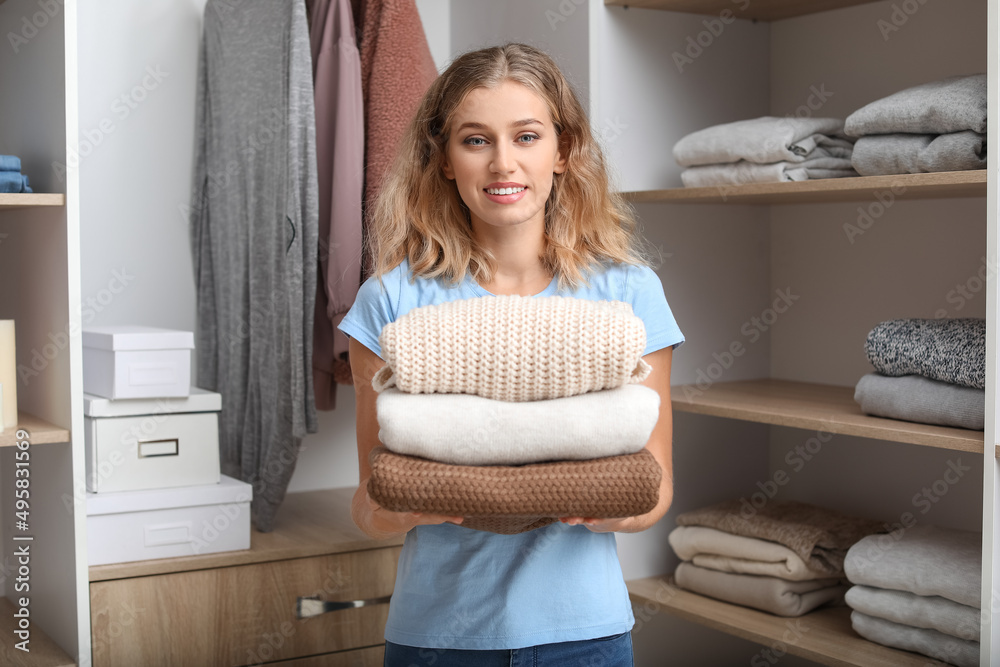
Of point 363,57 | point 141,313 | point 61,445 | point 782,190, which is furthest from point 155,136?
point 782,190

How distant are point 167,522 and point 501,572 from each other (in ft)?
2.61

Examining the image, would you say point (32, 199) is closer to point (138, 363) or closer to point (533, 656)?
point (138, 363)

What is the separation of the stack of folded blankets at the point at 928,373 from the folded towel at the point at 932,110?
0.30 metres

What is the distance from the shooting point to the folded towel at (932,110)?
138cm

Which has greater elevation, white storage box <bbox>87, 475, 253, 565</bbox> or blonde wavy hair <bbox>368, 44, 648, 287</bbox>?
blonde wavy hair <bbox>368, 44, 648, 287</bbox>

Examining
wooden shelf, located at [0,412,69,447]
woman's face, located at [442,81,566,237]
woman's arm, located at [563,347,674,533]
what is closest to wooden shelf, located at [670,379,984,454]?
woman's arm, located at [563,347,674,533]

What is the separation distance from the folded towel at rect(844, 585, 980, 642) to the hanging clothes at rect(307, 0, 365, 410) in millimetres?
972

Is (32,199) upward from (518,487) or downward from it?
upward

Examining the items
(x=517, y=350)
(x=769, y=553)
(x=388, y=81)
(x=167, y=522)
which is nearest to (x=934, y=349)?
(x=769, y=553)

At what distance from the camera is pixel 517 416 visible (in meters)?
0.92

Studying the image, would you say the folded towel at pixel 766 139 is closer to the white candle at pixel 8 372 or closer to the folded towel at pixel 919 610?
the folded towel at pixel 919 610

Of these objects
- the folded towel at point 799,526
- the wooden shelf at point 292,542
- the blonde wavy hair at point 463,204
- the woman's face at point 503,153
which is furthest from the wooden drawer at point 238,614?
the woman's face at point 503,153

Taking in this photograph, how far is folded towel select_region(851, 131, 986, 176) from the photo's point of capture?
1394 millimetres

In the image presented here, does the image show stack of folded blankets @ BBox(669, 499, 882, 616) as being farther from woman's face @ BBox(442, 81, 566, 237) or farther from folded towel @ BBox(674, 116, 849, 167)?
woman's face @ BBox(442, 81, 566, 237)
